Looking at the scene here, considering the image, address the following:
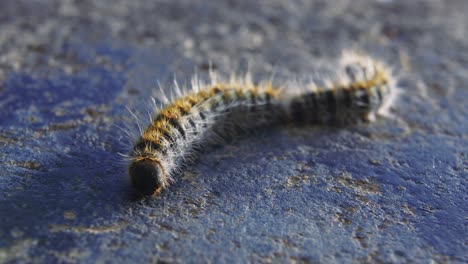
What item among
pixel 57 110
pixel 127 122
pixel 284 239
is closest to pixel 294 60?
pixel 127 122

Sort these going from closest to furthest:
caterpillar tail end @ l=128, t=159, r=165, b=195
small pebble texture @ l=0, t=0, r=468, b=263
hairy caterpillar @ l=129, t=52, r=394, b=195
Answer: small pebble texture @ l=0, t=0, r=468, b=263 < caterpillar tail end @ l=128, t=159, r=165, b=195 < hairy caterpillar @ l=129, t=52, r=394, b=195

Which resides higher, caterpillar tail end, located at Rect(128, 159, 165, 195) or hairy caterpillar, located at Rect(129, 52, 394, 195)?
hairy caterpillar, located at Rect(129, 52, 394, 195)

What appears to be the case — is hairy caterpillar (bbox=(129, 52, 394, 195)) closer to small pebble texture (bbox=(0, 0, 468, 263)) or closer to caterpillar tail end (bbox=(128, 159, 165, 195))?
→ caterpillar tail end (bbox=(128, 159, 165, 195))

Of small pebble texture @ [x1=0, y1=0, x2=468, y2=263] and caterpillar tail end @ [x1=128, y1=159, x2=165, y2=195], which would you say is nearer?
small pebble texture @ [x1=0, y1=0, x2=468, y2=263]

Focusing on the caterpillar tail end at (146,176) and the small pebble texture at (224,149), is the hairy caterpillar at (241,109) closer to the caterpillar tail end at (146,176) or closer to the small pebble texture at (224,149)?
the caterpillar tail end at (146,176)

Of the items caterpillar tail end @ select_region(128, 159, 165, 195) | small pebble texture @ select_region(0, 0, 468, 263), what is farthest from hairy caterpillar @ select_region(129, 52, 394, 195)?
small pebble texture @ select_region(0, 0, 468, 263)

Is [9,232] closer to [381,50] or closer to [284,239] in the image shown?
[284,239]

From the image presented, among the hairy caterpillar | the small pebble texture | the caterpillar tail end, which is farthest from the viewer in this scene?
the hairy caterpillar
